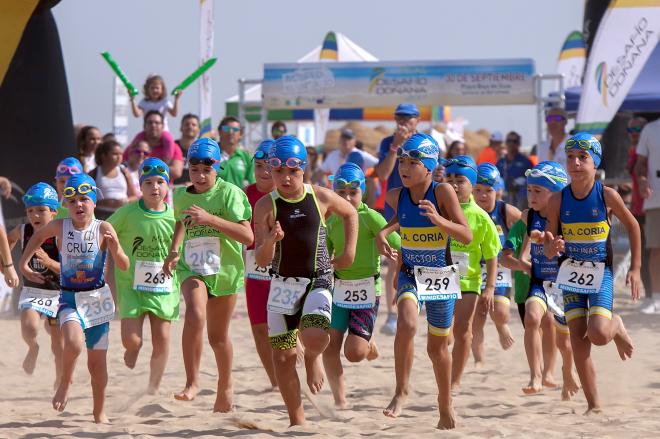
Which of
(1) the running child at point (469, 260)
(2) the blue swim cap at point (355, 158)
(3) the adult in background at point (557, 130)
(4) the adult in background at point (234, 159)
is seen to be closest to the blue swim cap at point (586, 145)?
(1) the running child at point (469, 260)

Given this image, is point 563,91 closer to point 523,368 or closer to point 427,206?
point 523,368

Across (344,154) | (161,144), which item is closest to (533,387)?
(161,144)

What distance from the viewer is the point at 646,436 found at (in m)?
6.46

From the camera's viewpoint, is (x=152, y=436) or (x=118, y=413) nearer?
(x=152, y=436)

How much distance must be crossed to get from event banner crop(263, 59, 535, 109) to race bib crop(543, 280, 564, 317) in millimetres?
9612

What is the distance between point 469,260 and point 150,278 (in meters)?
2.30

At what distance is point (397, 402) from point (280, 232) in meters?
1.67

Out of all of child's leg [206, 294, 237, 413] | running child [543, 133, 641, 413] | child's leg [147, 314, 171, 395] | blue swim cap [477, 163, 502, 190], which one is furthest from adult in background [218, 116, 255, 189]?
running child [543, 133, 641, 413]

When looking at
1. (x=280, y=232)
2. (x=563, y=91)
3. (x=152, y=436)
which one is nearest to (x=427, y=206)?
(x=280, y=232)

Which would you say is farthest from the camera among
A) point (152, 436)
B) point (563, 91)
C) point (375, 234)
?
point (563, 91)

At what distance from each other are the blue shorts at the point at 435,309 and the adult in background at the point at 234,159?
13.1 feet

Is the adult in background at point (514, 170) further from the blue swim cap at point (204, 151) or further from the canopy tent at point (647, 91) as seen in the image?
the blue swim cap at point (204, 151)

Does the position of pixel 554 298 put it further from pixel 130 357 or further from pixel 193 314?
pixel 130 357

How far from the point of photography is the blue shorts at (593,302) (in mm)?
6965
